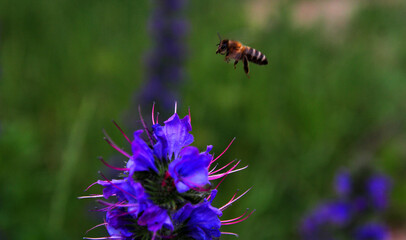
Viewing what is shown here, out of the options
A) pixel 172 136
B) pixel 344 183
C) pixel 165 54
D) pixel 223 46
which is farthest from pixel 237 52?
pixel 165 54

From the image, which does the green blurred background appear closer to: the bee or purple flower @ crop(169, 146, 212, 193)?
the bee

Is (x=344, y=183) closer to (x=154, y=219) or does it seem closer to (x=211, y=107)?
(x=211, y=107)

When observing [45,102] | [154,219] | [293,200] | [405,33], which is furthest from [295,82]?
[154,219]

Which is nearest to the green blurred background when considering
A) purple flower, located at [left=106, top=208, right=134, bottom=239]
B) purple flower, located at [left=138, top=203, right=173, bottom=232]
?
purple flower, located at [left=106, top=208, right=134, bottom=239]

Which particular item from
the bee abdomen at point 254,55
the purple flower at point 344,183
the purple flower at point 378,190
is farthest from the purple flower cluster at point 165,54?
the bee abdomen at point 254,55

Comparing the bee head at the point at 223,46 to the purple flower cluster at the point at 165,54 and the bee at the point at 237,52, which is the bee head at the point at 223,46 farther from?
the purple flower cluster at the point at 165,54
